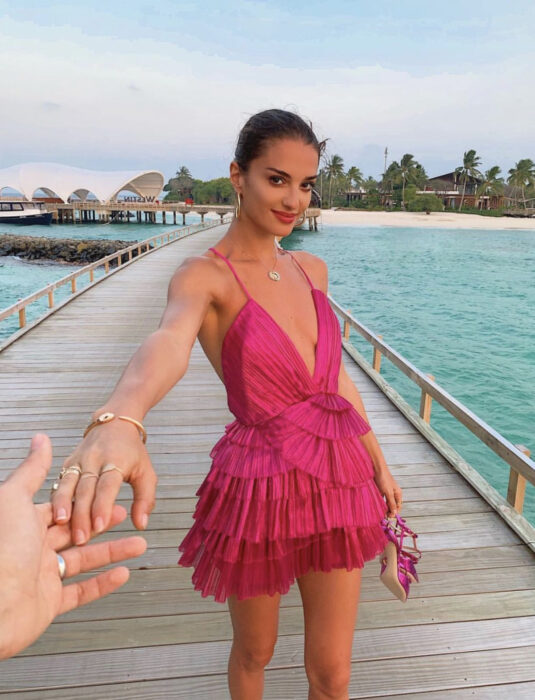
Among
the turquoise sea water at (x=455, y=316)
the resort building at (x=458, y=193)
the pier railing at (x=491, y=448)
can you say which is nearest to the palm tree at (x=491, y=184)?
the resort building at (x=458, y=193)

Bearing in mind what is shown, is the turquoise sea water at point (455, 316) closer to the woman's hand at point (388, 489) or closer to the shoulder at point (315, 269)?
the woman's hand at point (388, 489)

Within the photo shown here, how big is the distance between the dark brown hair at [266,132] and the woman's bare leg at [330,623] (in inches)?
A: 48.4

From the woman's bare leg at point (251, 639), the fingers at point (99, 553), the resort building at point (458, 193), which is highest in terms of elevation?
the resort building at point (458, 193)

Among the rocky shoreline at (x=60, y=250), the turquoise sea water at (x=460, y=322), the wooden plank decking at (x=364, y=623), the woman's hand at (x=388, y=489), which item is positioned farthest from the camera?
the rocky shoreline at (x=60, y=250)

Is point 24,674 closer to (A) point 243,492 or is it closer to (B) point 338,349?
(A) point 243,492

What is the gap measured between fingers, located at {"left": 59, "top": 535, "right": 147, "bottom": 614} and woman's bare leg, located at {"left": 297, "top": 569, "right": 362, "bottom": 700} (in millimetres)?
748

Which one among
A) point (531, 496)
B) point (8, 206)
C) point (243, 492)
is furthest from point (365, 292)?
point (8, 206)

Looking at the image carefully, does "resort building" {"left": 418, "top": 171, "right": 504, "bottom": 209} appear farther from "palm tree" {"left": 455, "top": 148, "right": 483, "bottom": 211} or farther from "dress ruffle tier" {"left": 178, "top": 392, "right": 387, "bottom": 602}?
"dress ruffle tier" {"left": 178, "top": 392, "right": 387, "bottom": 602}

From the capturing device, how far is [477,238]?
5897 centimetres

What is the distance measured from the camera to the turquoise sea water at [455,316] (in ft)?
34.8

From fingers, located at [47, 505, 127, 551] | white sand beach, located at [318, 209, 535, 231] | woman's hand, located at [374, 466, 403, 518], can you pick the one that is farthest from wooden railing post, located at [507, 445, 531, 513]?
white sand beach, located at [318, 209, 535, 231]

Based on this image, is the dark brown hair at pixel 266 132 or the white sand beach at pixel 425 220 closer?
the dark brown hair at pixel 266 132

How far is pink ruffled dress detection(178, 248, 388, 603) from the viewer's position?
4.69ft

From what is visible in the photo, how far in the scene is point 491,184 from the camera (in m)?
86.7
